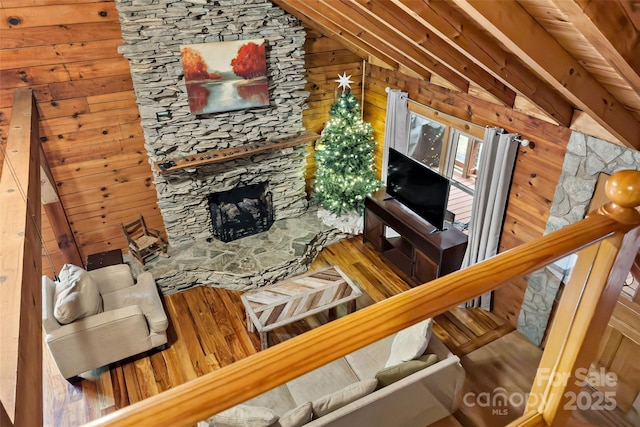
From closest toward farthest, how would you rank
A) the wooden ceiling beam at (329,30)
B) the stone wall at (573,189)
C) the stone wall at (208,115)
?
the stone wall at (573,189) → the stone wall at (208,115) → the wooden ceiling beam at (329,30)

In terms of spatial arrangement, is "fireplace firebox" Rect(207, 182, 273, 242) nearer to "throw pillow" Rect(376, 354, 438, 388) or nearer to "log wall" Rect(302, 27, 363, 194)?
"log wall" Rect(302, 27, 363, 194)

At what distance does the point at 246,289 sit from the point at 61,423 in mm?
2085

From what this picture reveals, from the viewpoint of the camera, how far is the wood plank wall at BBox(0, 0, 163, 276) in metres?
3.97

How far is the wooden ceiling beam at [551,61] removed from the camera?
2051 millimetres

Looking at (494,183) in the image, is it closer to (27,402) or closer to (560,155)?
(560,155)

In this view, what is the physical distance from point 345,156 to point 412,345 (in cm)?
288

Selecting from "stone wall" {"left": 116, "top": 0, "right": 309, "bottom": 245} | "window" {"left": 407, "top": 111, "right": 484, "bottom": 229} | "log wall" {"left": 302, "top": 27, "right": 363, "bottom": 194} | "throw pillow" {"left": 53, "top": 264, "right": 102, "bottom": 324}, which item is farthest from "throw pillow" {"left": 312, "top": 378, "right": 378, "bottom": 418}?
"log wall" {"left": 302, "top": 27, "right": 363, "bottom": 194}

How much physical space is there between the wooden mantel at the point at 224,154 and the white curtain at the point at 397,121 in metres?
0.92

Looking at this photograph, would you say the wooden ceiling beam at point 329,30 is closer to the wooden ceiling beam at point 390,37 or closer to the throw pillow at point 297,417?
the wooden ceiling beam at point 390,37

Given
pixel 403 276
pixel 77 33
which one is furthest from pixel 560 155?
pixel 77 33

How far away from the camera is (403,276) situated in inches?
196

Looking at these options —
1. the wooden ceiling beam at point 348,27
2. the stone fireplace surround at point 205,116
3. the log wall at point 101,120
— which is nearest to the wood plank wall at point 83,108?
the log wall at point 101,120

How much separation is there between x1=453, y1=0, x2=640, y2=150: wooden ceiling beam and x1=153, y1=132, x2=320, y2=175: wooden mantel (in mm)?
3248

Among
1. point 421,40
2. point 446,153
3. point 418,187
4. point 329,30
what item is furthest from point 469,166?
point 421,40
